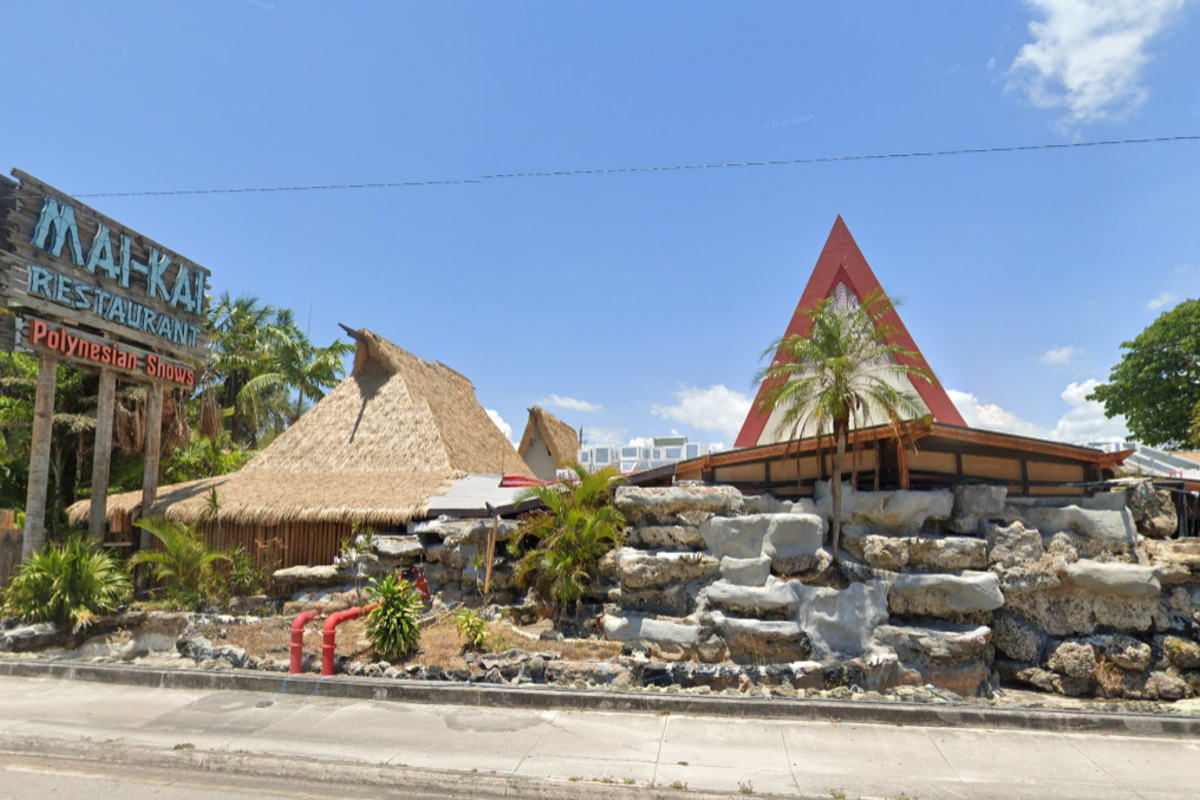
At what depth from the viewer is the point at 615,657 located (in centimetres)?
1020

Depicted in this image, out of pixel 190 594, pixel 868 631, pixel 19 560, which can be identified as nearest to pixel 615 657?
pixel 868 631

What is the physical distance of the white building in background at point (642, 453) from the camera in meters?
19.3

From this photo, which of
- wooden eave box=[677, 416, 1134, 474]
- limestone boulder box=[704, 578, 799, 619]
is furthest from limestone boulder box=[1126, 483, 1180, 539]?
limestone boulder box=[704, 578, 799, 619]

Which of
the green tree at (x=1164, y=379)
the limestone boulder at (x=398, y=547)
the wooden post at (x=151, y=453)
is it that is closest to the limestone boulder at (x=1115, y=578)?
the limestone boulder at (x=398, y=547)

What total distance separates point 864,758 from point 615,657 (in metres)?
4.61

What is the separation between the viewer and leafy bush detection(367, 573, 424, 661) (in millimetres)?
9906

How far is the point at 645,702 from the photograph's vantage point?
7566 millimetres

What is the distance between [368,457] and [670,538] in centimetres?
991

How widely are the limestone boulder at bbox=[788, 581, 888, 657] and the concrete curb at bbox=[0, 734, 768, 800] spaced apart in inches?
231

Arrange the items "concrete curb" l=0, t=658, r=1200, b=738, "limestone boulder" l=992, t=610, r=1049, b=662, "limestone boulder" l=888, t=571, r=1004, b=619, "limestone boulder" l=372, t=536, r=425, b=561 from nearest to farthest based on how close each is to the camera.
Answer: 1. "concrete curb" l=0, t=658, r=1200, b=738
2. "limestone boulder" l=888, t=571, r=1004, b=619
3. "limestone boulder" l=992, t=610, r=1049, b=662
4. "limestone boulder" l=372, t=536, r=425, b=561

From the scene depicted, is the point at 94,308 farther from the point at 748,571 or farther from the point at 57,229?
the point at 748,571

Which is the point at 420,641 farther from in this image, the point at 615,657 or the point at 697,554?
the point at 697,554

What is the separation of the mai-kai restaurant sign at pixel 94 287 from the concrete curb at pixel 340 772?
9807 millimetres

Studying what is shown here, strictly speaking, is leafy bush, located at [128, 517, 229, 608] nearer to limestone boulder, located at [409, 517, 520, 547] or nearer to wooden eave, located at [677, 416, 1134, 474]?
limestone boulder, located at [409, 517, 520, 547]
